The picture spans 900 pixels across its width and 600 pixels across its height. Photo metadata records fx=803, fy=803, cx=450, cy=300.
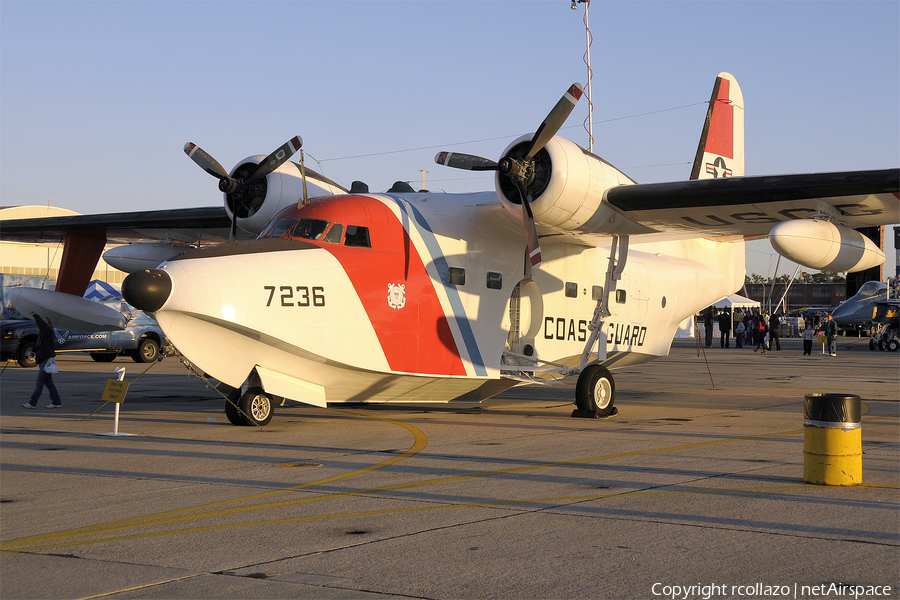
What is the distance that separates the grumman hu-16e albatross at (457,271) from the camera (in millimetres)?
10531

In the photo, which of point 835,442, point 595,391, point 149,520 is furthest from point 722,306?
point 149,520

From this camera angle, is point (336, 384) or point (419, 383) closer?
point (336, 384)

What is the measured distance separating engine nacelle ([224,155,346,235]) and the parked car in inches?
479

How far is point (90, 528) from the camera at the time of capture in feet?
18.8

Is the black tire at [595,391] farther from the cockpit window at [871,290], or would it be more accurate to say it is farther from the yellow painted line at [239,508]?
the cockpit window at [871,290]

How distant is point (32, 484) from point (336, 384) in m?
4.83

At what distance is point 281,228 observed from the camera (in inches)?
459

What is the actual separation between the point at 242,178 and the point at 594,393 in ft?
23.7

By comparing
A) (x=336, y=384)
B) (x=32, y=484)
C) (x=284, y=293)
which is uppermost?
Answer: (x=284, y=293)

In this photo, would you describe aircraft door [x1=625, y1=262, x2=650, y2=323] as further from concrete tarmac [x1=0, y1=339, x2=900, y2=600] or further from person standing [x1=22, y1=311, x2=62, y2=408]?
person standing [x1=22, y1=311, x2=62, y2=408]

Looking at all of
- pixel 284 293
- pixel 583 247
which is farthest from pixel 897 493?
pixel 583 247

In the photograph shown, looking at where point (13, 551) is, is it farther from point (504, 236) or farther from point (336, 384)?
point (504, 236)

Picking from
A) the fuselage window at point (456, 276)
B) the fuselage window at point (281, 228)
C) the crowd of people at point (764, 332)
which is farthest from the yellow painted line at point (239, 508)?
the crowd of people at point (764, 332)
